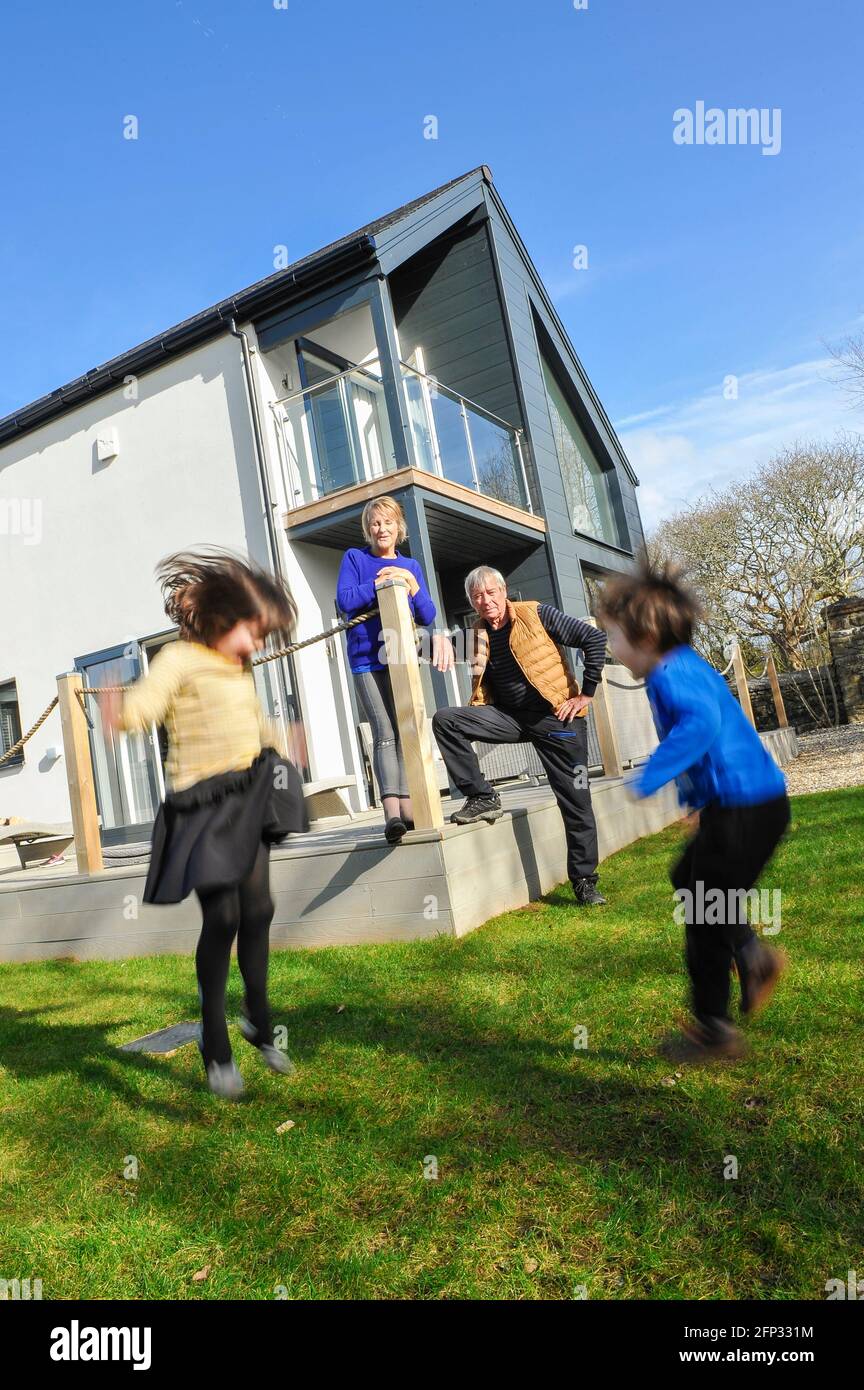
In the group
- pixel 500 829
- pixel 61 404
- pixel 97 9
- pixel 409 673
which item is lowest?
pixel 500 829

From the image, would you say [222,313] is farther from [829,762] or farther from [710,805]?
[710,805]

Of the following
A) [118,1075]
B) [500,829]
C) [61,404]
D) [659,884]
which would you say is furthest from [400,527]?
[61,404]

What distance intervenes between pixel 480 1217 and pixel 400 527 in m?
3.55

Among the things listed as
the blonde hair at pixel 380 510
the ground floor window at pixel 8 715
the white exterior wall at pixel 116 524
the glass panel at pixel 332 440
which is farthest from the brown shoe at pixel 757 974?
the ground floor window at pixel 8 715

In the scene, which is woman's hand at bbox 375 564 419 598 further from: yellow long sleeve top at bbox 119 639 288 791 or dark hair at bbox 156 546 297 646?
yellow long sleeve top at bbox 119 639 288 791

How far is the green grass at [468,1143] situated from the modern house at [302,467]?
649cm

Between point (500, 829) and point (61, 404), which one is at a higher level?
point (61, 404)

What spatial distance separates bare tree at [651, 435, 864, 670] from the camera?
23297 millimetres

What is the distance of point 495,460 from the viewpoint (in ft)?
38.8

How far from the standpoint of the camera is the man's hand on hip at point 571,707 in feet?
15.3

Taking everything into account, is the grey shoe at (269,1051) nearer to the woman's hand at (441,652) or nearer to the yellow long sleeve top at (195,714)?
the yellow long sleeve top at (195,714)

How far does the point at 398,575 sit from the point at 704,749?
2567 mm

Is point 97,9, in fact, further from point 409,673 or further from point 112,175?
point 409,673

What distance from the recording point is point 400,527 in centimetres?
477
